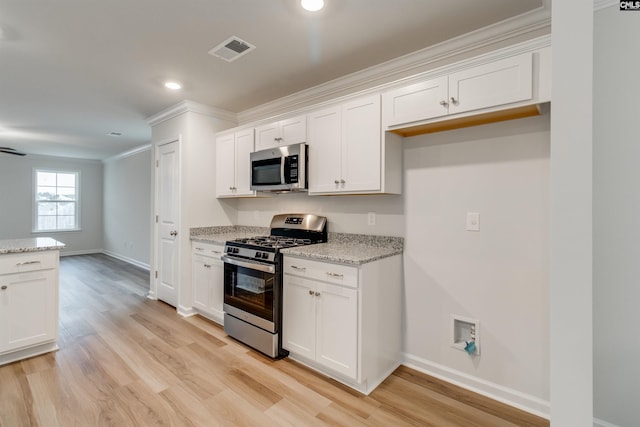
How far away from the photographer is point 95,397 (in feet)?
6.88

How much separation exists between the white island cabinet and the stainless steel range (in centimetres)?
148

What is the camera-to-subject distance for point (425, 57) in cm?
242

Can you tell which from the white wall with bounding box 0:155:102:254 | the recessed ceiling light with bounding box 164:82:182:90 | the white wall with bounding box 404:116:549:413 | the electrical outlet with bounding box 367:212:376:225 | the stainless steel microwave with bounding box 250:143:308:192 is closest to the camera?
the white wall with bounding box 404:116:549:413

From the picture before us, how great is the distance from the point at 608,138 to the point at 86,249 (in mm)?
10042

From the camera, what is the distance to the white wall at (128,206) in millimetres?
6273

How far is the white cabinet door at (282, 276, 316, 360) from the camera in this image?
239 centimetres


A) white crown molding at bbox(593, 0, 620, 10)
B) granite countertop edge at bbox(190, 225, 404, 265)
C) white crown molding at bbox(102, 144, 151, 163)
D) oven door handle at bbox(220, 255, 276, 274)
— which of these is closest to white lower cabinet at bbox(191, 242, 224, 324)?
granite countertop edge at bbox(190, 225, 404, 265)

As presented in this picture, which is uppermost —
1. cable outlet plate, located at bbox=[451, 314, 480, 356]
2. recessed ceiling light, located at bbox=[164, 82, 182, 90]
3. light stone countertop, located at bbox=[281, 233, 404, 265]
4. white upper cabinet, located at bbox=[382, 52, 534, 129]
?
recessed ceiling light, located at bbox=[164, 82, 182, 90]

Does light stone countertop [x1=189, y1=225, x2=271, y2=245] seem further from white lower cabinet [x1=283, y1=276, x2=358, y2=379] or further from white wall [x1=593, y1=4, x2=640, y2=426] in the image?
white wall [x1=593, y1=4, x2=640, y2=426]

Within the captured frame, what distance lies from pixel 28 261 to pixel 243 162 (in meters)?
2.09

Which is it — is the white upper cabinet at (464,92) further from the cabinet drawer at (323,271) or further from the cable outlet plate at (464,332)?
the cable outlet plate at (464,332)

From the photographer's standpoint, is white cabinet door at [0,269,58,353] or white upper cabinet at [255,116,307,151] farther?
white upper cabinet at [255,116,307,151]

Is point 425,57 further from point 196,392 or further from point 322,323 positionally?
point 196,392

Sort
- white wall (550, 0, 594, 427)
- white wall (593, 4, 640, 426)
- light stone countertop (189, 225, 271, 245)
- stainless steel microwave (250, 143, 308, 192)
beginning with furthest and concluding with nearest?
light stone countertop (189, 225, 271, 245) → stainless steel microwave (250, 143, 308, 192) → white wall (593, 4, 640, 426) → white wall (550, 0, 594, 427)
